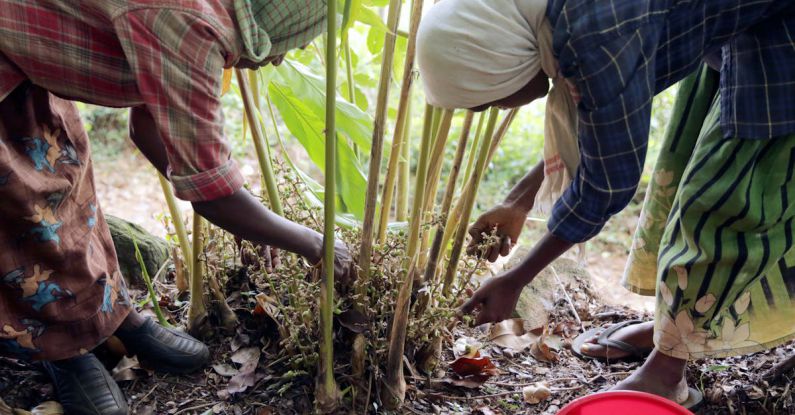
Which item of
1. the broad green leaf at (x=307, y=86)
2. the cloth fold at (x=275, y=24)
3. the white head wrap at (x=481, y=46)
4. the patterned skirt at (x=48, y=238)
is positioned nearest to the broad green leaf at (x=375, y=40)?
the broad green leaf at (x=307, y=86)

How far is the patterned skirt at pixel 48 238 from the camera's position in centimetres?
117

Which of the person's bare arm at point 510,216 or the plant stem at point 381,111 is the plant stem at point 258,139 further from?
the person's bare arm at point 510,216

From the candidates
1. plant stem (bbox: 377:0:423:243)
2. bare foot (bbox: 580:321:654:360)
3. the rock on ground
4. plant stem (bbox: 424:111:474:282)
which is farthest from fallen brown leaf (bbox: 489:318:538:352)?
the rock on ground

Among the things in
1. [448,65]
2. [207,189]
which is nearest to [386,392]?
[207,189]

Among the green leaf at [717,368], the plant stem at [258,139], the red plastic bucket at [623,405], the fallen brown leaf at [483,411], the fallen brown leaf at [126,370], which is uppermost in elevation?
the plant stem at [258,139]

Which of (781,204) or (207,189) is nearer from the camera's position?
(207,189)

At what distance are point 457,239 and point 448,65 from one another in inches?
17.8

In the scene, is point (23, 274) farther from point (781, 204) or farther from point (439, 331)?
point (781, 204)

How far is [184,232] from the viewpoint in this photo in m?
1.55

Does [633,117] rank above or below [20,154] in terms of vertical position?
above

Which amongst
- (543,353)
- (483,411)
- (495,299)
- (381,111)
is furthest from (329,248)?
(543,353)

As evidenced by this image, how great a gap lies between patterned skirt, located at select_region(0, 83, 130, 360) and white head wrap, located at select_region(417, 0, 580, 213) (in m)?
0.71

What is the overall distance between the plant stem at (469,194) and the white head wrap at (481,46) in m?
0.16

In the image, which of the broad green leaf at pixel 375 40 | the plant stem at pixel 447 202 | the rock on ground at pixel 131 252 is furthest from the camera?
the rock on ground at pixel 131 252
